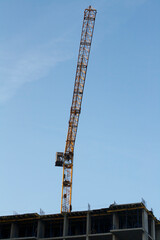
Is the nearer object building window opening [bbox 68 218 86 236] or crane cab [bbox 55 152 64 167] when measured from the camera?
building window opening [bbox 68 218 86 236]

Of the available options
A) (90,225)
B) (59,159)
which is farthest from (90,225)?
(59,159)

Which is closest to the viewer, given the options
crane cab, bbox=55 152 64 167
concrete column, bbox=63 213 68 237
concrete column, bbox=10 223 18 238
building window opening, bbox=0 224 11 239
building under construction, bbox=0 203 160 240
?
building under construction, bbox=0 203 160 240

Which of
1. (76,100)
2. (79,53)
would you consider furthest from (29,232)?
(79,53)

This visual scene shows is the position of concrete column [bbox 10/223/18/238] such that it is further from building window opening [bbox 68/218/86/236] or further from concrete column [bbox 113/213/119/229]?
concrete column [bbox 113/213/119/229]

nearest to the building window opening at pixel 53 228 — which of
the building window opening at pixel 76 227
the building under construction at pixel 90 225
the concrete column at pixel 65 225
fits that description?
the building under construction at pixel 90 225

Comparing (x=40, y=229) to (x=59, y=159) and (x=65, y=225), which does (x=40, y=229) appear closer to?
(x=65, y=225)

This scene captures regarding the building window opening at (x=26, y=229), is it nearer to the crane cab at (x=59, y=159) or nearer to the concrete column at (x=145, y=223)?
the concrete column at (x=145, y=223)

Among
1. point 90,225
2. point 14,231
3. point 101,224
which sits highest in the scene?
point 101,224

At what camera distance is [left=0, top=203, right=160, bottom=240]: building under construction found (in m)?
97.3

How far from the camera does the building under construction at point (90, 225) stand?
319 feet

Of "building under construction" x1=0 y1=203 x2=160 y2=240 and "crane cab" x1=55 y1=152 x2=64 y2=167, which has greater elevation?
"crane cab" x1=55 y1=152 x2=64 y2=167

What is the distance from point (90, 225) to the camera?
101 metres

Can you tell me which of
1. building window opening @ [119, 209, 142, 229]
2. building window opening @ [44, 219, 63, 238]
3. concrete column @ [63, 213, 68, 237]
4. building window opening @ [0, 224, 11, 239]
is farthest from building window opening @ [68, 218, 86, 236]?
building window opening @ [0, 224, 11, 239]

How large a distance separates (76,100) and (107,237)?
40611mm
